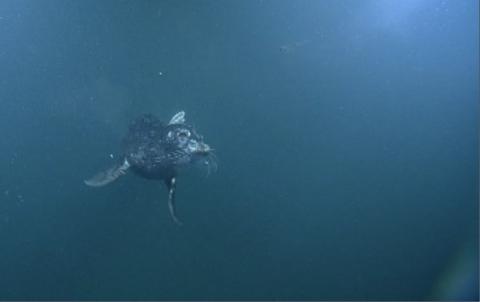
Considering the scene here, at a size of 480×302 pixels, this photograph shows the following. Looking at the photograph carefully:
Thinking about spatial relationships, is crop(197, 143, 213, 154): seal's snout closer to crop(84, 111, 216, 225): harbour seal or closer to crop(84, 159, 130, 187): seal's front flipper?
crop(84, 111, 216, 225): harbour seal

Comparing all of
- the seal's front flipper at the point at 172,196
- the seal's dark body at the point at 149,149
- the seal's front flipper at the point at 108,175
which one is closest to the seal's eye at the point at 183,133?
the seal's dark body at the point at 149,149

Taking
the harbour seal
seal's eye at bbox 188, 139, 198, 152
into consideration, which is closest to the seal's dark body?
the harbour seal

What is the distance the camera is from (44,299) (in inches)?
230

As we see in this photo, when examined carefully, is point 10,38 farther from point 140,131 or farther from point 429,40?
point 429,40

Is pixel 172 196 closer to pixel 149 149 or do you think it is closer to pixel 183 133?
pixel 149 149

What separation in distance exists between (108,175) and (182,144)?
1097 millimetres

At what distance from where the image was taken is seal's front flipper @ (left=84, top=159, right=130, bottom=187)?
557 centimetres

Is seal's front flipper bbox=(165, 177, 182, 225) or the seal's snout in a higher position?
the seal's snout

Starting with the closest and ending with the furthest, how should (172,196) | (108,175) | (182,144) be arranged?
1. (182,144)
2. (172,196)
3. (108,175)

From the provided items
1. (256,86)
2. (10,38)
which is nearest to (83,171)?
(10,38)

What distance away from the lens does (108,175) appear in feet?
18.4

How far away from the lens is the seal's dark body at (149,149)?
5.36 meters

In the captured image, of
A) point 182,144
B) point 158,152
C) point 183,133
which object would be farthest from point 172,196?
point 183,133

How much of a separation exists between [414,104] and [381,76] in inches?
25.0
